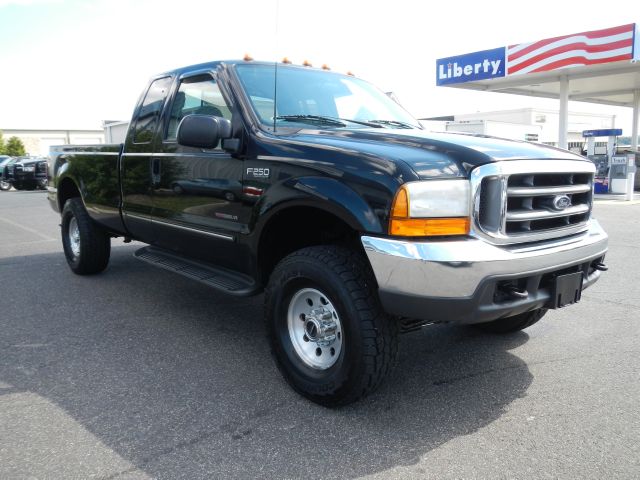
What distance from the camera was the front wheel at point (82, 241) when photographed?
582 centimetres

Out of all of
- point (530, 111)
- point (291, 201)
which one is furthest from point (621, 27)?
point (530, 111)

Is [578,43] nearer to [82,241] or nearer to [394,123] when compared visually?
[394,123]

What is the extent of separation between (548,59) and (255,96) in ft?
56.7

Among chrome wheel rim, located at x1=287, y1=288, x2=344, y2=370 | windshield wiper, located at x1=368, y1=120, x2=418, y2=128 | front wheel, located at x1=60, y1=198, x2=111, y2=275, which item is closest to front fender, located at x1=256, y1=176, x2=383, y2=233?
chrome wheel rim, located at x1=287, y1=288, x2=344, y2=370

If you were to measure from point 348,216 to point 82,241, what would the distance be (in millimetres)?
4020

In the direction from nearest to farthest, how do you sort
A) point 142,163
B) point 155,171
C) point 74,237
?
point 155,171, point 142,163, point 74,237

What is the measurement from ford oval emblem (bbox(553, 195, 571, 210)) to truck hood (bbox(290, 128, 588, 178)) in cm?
22

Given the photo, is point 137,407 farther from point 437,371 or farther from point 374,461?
point 437,371

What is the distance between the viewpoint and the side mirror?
11.1 ft

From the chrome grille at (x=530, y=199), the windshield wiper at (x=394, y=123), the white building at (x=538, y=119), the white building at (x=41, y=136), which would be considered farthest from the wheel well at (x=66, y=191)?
the white building at (x=41, y=136)

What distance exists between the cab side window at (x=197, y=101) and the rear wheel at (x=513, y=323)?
2421 mm

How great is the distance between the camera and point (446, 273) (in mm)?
2533

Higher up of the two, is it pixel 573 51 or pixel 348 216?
pixel 573 51

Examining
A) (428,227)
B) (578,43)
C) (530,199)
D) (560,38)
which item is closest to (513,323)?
(530,199)
